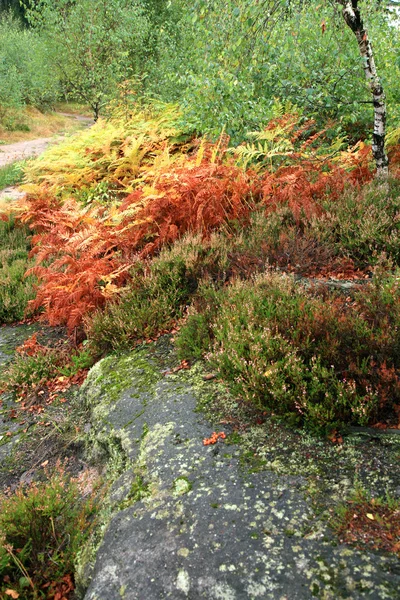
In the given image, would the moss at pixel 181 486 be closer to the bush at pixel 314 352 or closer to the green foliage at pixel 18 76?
the bush at pixel 314 352

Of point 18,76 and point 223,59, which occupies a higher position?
point 18,76

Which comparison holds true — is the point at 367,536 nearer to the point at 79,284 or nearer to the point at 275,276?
the point at 275,276

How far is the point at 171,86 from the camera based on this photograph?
13953 mm

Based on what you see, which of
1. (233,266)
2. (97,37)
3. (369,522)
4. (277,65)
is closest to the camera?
(369,522)

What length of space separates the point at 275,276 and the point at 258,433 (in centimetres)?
155

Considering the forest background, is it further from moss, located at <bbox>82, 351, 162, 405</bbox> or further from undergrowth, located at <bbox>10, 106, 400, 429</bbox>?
moss, located at <bbox>82, 351, 162, 405</bbox>

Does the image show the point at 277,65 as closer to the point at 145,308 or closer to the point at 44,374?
the point at 145,308

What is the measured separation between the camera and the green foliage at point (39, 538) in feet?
7.97

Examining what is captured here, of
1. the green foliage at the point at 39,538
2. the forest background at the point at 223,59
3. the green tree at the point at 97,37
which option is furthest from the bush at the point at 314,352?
the green tree at the point at 97,37

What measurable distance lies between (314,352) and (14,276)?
5.28 meters

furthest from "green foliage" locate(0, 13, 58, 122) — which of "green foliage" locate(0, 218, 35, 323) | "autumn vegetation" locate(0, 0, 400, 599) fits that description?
"green foliage" locate(0, 218, 35, 323)

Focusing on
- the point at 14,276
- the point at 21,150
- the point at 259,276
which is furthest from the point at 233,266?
the point at 21,150

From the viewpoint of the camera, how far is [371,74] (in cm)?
570

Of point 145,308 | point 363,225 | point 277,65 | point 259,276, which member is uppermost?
point 277,65
